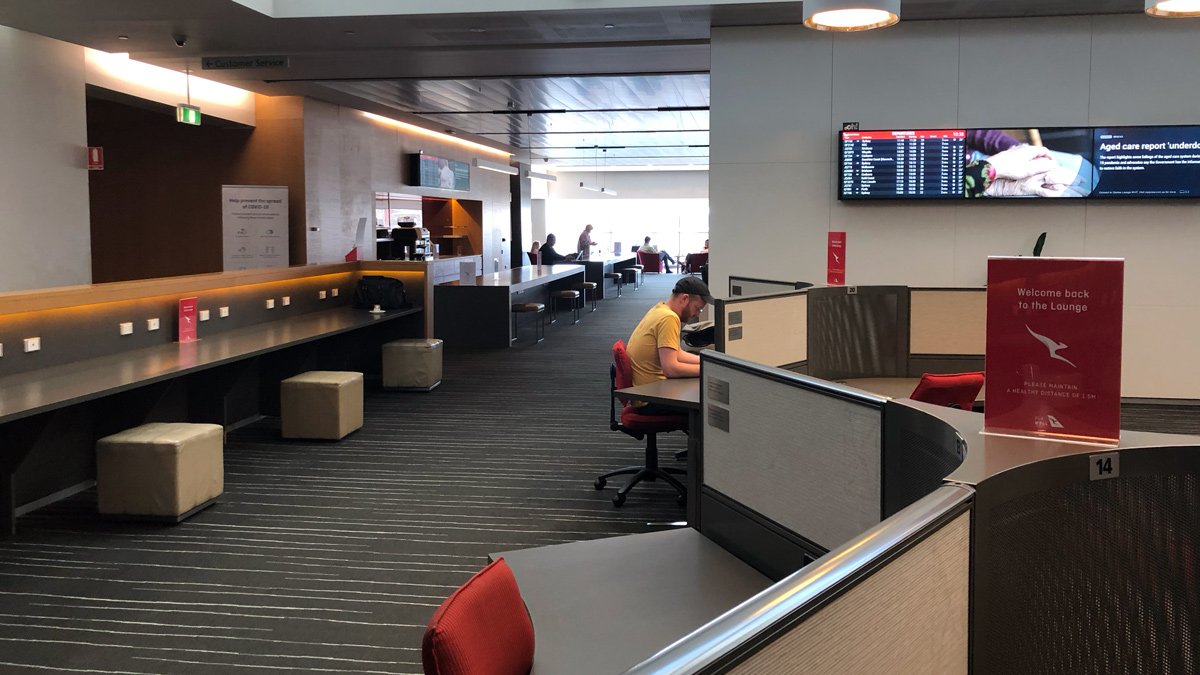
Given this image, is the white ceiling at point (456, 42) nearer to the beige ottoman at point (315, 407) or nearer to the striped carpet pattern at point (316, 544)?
the beige ottoman at point (315, 407)

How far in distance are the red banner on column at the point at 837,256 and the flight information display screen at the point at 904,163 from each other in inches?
14.3

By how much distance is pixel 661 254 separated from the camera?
2811 centimetres

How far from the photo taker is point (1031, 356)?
65.9 inches

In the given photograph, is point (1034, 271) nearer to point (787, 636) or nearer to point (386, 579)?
point (787, 636)

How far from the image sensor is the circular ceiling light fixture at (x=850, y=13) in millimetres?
3869

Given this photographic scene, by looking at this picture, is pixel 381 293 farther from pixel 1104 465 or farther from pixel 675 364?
pixel 1104 465

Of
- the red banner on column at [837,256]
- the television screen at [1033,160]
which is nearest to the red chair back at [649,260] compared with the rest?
the red banner on column at [837,256]

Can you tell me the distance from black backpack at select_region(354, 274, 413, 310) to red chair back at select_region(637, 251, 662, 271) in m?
17.5

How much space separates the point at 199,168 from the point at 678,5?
7.22m

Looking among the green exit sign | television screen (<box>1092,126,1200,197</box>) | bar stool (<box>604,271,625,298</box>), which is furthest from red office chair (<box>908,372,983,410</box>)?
bar stool (<box>604,271,625,298</box>)

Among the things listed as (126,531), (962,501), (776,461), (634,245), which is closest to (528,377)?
(126,531)

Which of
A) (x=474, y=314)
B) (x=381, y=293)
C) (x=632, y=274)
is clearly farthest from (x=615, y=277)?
(x=381, y=293)

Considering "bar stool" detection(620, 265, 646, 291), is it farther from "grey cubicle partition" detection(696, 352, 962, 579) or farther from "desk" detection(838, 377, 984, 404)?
"grey cubicle partition" detection(696, 352, 962, 579)

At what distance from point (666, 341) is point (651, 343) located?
0.14m
